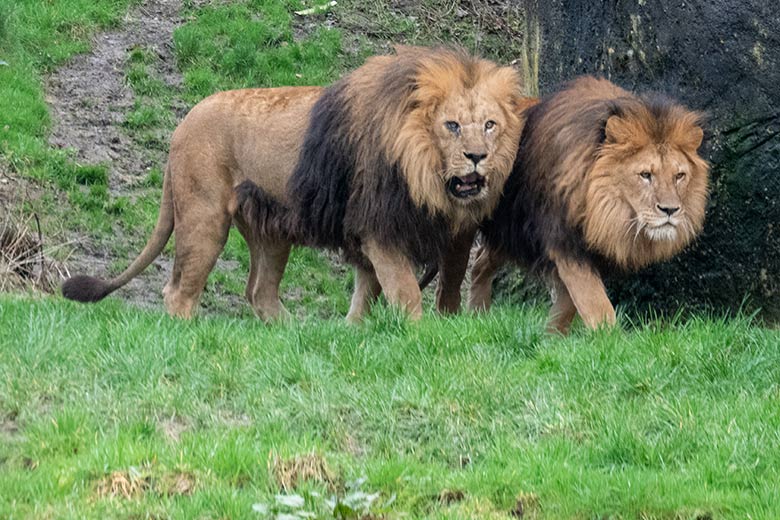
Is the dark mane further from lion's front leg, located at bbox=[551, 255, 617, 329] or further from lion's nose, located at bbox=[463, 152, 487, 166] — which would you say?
lion's front leg, located at bbox=[551, 255, 617, 329]

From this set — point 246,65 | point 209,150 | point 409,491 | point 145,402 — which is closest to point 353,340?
point 145,402

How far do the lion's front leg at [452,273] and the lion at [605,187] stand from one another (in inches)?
30.7

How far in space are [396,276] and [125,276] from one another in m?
2.45

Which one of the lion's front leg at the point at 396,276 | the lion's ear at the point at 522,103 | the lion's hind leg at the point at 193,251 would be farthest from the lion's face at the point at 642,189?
the lion's hind leg at the point at 193,251

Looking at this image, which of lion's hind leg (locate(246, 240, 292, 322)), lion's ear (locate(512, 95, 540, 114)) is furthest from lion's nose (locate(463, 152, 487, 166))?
lion's hind leg (locate(246, 240, 292, 322))

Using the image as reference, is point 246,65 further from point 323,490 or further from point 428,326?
point 323,490

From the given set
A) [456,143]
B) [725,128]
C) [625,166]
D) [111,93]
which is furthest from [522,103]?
[111,93]

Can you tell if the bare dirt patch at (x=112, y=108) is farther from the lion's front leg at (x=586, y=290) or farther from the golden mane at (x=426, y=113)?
the lion's front leg at (x=586, y=290)

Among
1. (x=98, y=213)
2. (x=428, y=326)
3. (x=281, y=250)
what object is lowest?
(x=98, y=213)

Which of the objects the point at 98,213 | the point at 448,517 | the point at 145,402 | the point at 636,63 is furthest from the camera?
the point at 98,213

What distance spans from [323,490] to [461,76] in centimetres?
375

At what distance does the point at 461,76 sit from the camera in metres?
8.46

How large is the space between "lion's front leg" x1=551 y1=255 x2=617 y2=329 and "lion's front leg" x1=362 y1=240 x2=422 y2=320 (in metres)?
0.98

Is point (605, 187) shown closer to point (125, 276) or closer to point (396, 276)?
point (396, 276)
